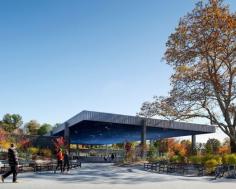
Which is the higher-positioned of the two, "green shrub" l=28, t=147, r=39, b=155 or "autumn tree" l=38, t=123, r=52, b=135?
"autumn tree" l=38, t=123, r=52, b=135

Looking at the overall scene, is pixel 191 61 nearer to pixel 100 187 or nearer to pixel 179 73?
pixel 179 73

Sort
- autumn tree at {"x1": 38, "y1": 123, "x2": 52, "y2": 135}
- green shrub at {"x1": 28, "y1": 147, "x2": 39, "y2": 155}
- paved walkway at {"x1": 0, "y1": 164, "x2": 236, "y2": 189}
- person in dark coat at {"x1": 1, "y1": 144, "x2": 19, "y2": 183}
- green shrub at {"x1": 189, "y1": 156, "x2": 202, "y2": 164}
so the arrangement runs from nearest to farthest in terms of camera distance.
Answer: paved walkway at {"x1": 0, "y1": 164, "x2": 236, "y2": 189} < person in dark coat at {"x1": 1, "y1": 144, "x2": 19, "y2": 183} < green shrub at {"x1": 189, "y1": 156, "x2": 202, "y2": 164} < green shrub at {"x1": 28, "y1": 147, "x2": 39, "y2": 155} < autumn tree at {"x1": 38, "y1": 123, "x2": 52, "y2": 135}

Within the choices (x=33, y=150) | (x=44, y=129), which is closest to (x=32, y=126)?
(x=44, y=129)

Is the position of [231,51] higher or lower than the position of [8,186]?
higher

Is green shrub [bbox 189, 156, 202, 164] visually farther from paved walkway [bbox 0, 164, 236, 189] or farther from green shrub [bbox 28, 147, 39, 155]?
green shrub [bbox 28, 147, 39, 155]

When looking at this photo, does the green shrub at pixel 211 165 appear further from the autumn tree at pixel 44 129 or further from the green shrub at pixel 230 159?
the autumn tree at pixel 44 129

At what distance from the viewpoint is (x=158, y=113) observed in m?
31.7

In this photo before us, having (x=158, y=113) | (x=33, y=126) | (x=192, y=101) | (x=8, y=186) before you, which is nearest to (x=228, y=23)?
(x=192, y=101)

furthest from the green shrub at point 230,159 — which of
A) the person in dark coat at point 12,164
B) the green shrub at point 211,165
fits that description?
the person in dark coat at point 12,164

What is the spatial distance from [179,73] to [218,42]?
13.5ft

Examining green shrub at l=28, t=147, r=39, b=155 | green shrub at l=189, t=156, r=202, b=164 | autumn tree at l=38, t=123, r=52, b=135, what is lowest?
green shrub at l=189, t=156, r=202, b=164

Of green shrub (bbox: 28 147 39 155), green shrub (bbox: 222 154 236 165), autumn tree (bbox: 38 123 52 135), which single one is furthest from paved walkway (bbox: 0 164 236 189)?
autumn tree (bbox: 38 123 52 135)

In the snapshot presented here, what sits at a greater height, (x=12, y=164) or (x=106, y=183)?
(x=12, y=164)

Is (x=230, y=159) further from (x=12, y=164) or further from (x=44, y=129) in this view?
(x=44, y=129)
